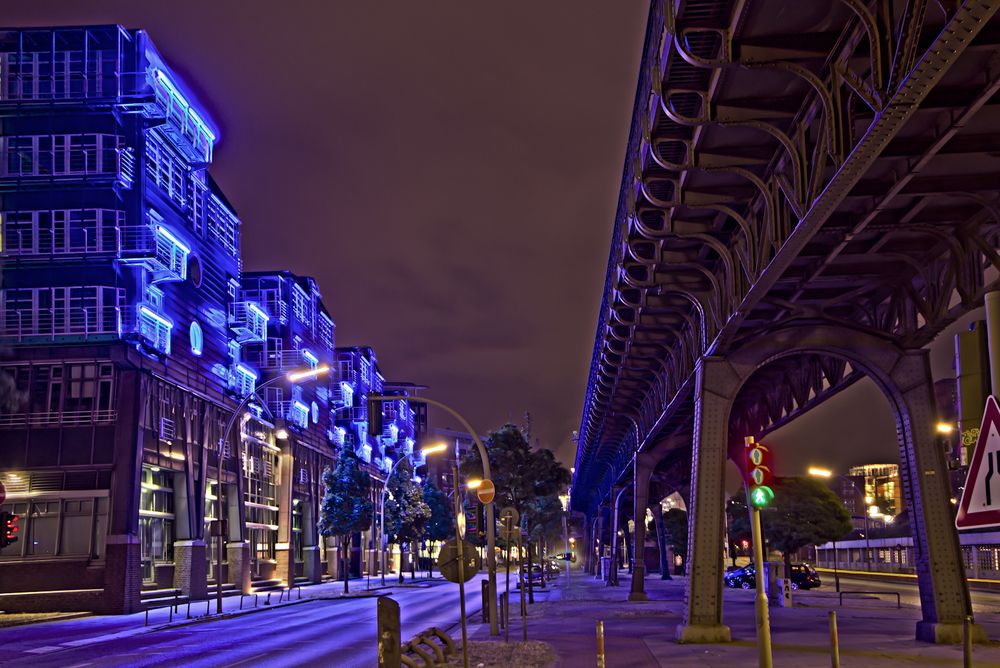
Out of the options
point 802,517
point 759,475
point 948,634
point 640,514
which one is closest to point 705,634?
point 948,634

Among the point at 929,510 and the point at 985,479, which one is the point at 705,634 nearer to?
the point at 929,510

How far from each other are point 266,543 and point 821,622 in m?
48.0

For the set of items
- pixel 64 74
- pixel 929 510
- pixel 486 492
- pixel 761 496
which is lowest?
pixel 929 510

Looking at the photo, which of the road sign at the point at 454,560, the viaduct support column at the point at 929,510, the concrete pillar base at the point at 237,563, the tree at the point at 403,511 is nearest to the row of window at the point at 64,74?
the concrete pillar base at the point at 237,563

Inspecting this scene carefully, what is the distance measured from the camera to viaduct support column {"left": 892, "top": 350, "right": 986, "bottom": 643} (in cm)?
2150

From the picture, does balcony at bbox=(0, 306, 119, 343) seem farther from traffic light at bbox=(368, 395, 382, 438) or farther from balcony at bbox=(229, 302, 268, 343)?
traffic light at bbox=(368, 395, 382, 438)

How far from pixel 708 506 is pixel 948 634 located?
5607 mm

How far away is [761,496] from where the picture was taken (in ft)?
50.0

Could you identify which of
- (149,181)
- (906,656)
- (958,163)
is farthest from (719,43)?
(149,181)

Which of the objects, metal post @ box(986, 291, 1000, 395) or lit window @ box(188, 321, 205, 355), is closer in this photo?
metal post @ box(986, 291, 1000, 395)

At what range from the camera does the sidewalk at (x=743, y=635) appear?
65.5ft

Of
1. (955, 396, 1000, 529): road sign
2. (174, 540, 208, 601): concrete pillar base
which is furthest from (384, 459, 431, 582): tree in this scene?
(955, 396, 1000, 529): road sign

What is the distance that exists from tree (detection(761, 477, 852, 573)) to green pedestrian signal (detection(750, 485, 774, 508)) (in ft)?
150

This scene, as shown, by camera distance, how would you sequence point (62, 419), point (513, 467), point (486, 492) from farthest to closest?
point (513, 467) → point (62, 419) → point (486, 492)
